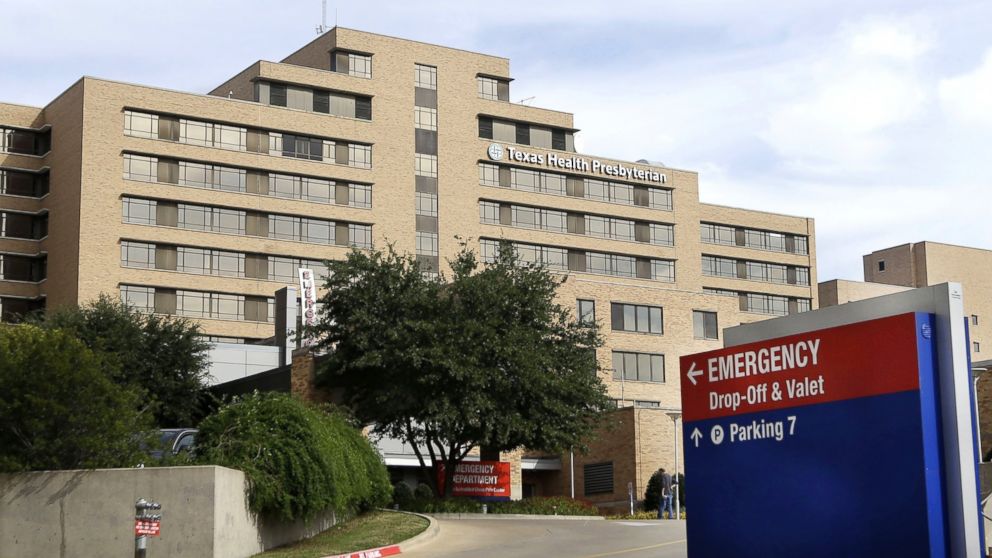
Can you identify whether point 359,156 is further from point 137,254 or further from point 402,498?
point 402,498

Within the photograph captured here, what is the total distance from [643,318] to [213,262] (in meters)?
33.4

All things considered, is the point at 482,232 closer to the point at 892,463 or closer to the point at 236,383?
the point at 236,383

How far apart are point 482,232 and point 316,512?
76.2 meters

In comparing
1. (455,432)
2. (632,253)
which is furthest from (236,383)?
(632,253)

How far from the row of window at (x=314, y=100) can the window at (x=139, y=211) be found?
11.7 metres

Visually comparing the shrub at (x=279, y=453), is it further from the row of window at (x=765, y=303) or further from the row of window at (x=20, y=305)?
the row of window at (x=765, y=303)

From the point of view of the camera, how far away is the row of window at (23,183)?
9319 cm

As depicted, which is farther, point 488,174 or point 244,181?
point 488,174

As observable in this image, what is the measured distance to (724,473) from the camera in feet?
36.3

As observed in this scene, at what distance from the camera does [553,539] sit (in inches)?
1143

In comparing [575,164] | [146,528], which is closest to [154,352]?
[146,528]

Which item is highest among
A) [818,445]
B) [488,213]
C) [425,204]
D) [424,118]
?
[424,118]

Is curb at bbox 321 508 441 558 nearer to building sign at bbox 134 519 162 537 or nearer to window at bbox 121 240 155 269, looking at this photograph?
building sign at bbox 134 519 162 537

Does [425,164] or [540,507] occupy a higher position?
[425,164]
